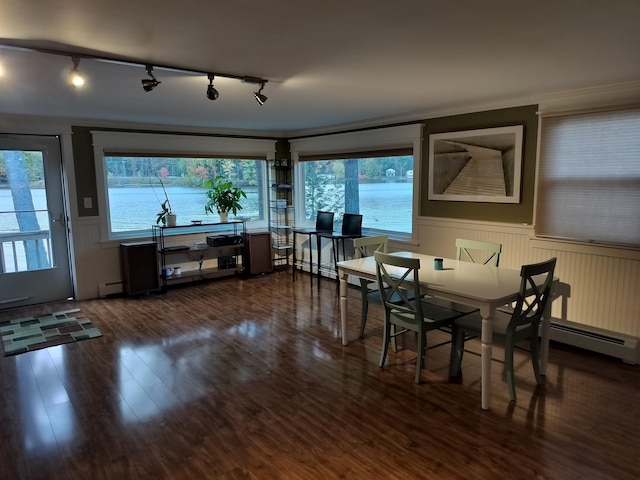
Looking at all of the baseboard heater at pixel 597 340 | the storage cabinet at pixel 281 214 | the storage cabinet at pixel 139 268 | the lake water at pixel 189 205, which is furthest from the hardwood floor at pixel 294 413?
the storage cabinet at pixel 281 214

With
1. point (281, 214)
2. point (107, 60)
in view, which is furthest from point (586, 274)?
point (281, 214)

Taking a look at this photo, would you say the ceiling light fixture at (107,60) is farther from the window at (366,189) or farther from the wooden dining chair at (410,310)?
the window at (366,189)

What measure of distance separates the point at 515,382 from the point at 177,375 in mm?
2524

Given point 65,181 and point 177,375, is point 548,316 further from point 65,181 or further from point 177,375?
point 65,181

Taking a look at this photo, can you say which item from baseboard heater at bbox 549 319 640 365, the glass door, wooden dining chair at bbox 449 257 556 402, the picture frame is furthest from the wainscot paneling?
the glass door

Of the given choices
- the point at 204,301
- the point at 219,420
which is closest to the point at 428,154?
the point at 204,301

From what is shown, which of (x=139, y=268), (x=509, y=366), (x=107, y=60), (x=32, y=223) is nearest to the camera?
(x=107, y=60)

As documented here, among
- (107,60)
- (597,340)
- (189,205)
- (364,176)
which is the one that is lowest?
(597,340)

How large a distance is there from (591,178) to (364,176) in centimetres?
295

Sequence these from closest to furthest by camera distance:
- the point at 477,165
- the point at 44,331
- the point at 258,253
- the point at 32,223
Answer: the point at 44,331
the point at 477,165
the point at 32,223
the point at 258,253

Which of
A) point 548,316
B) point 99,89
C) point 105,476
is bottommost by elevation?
point 105,476

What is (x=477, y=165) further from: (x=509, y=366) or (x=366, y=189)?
(x=509, y=366)

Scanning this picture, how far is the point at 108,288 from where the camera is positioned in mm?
5562

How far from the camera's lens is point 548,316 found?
3105 millimetres
